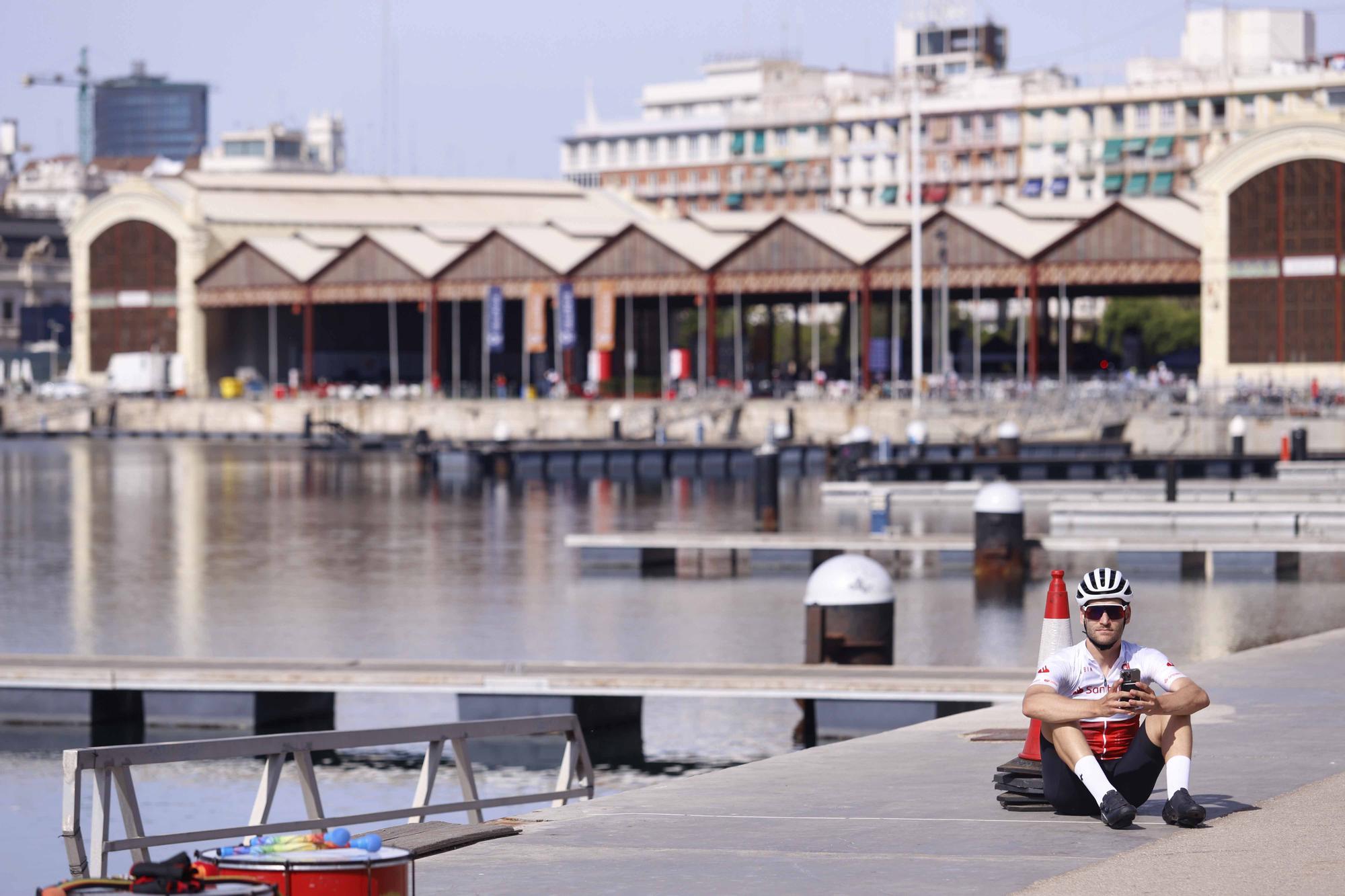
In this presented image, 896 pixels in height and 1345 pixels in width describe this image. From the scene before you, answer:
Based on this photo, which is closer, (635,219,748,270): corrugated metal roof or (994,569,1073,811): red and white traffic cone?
(994,569,1073,811): red and white traffic cone

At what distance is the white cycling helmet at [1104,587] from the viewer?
977 centimetres

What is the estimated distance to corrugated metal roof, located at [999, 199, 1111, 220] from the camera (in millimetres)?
89562

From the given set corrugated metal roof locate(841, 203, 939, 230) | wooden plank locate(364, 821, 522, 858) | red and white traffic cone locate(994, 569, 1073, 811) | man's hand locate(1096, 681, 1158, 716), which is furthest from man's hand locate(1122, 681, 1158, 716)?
corrugated metal roof locate(841, 203, 939, 230)

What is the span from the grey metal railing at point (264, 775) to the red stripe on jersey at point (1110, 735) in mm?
3572

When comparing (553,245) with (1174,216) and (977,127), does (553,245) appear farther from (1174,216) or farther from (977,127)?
(977,127)

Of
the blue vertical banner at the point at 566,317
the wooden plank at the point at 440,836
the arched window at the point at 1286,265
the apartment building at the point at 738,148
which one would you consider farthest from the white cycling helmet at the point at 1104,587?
the apartment building at the point at 738,148

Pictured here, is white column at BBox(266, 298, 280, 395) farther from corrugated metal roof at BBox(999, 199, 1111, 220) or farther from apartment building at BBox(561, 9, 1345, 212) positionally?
apartment building at BBox(561, 9, 1345, 212)

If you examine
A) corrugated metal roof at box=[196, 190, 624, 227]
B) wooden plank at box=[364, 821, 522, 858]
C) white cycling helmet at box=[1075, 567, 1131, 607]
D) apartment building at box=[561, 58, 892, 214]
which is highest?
apartment building at box=[561, 58, 892, 214]

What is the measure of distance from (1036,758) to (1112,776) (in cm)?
109

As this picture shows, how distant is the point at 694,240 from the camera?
9362 centimetres

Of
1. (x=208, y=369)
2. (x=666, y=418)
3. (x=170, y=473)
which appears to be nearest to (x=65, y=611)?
(x=170, y=473)

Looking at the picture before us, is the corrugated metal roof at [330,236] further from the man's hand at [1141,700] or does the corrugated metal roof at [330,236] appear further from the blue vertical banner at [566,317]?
the man's hand at [1141,700]

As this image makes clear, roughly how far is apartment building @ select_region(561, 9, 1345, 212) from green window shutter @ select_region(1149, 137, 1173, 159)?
10cm

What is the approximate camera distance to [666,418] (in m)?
84.3
